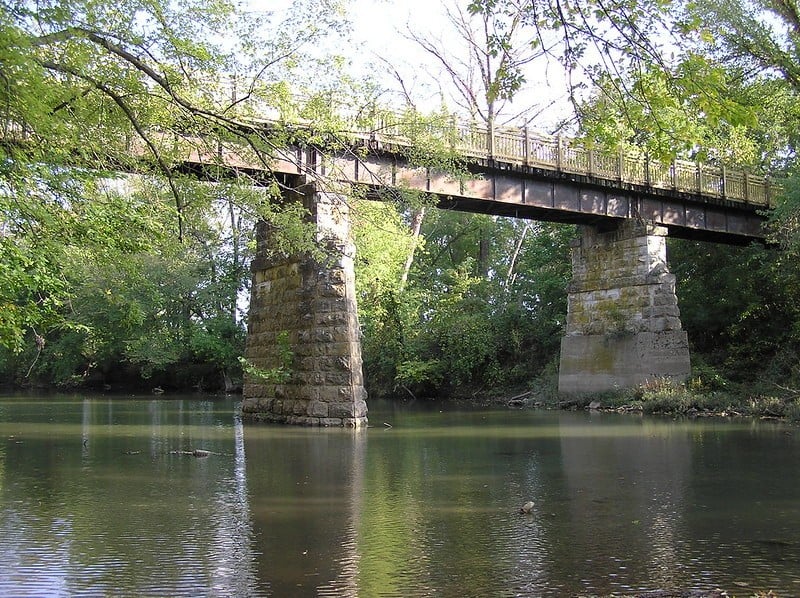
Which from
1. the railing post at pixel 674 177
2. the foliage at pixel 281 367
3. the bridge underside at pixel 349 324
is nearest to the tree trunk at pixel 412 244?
the bridge underside at pixel 349 324

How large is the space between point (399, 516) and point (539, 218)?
68.2 feet

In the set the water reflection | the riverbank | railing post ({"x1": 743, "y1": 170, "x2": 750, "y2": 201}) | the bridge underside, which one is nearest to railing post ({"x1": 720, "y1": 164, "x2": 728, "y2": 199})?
railing post ({"x1": 743, "y1": 170, "x2": 750, "y2": 201})

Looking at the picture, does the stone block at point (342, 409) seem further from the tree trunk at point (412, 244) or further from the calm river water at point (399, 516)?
the tree trunk at point (412, 244)

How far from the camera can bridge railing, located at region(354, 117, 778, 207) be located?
76.0 ft

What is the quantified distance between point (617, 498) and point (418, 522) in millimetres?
2745

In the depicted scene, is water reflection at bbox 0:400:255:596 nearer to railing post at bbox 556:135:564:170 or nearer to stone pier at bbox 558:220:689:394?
railing post at bbox 556:135:564:170

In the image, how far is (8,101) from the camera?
7.60 metres

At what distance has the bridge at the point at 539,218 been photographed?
21.2m

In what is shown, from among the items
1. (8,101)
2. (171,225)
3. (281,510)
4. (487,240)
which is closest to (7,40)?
(8,101)

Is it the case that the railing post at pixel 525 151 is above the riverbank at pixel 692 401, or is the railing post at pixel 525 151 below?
above

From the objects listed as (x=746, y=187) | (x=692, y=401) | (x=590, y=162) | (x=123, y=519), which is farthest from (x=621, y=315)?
(x=123, y=519)

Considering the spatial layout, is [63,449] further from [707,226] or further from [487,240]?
[487,240]

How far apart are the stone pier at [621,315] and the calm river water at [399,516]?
10.7m

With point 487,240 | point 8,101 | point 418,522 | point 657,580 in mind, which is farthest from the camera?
point 487,240
